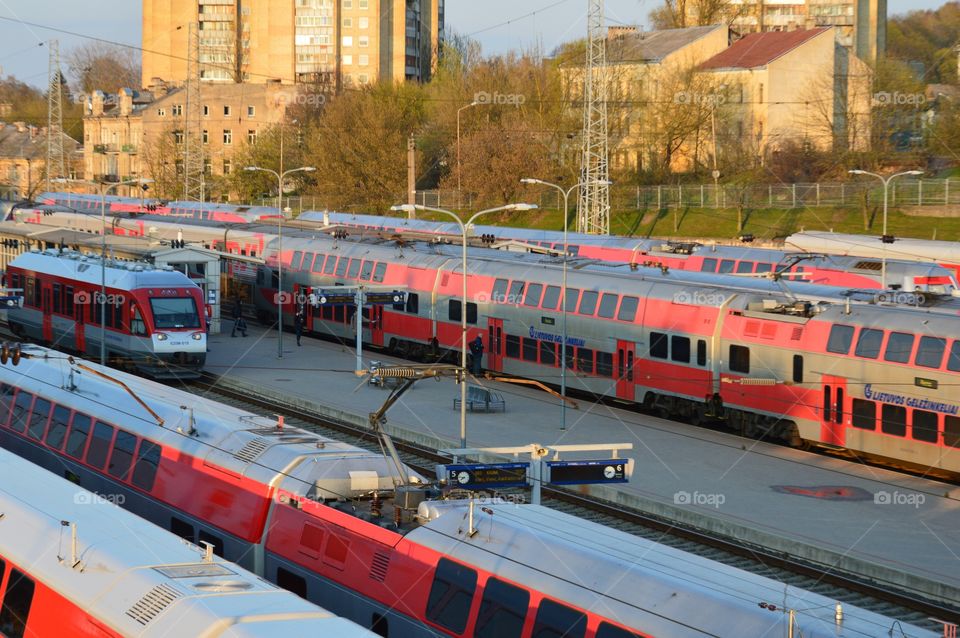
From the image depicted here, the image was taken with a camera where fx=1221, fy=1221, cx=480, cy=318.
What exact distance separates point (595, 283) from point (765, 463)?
9643 millimetres

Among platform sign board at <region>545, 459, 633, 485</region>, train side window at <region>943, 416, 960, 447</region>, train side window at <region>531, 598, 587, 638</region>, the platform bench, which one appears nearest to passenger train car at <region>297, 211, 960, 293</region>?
train side window at <region>943, 416, 960, 447</region>

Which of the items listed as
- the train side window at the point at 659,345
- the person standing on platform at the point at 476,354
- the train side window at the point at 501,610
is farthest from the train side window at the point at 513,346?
the train side window at the point at 501,610

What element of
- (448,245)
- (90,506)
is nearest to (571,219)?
(448,245)

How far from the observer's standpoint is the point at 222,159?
117 metres

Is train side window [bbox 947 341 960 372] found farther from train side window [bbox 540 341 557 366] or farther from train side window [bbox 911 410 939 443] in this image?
train side window [bbox 540 341 557 366]

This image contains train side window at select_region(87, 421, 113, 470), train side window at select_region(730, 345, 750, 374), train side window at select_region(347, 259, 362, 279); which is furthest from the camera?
train side window at select_region(347, 259, 362, 279)

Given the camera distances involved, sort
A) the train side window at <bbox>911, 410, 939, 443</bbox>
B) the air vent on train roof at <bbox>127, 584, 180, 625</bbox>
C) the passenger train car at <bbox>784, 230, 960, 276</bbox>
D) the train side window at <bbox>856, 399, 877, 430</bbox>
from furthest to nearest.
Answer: the passenger train car at <bbox>784, 230, 960, 276</bbox>, the train side window at <bbox>856, 399, 877, 430</bbox>, the train side window at <bbox>911, 410, 939, 443</bbox>, the air vent on train roof at <bbox>127, 584, 180, 625</bbox>

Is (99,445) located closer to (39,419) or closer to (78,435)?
(78,435)

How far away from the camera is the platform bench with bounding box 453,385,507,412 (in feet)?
111

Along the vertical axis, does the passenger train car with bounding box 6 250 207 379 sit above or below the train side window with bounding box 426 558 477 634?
above

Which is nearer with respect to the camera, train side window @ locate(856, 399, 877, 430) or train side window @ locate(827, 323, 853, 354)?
train side window @ locate(856, 399, 877, 430)

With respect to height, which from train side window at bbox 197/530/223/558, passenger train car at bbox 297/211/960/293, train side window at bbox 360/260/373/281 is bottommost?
train side window at bbox 197/530/223/558

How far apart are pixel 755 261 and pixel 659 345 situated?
511 inches

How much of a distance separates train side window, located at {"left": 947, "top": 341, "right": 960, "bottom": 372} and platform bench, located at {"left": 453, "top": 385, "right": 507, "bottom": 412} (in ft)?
39.9
